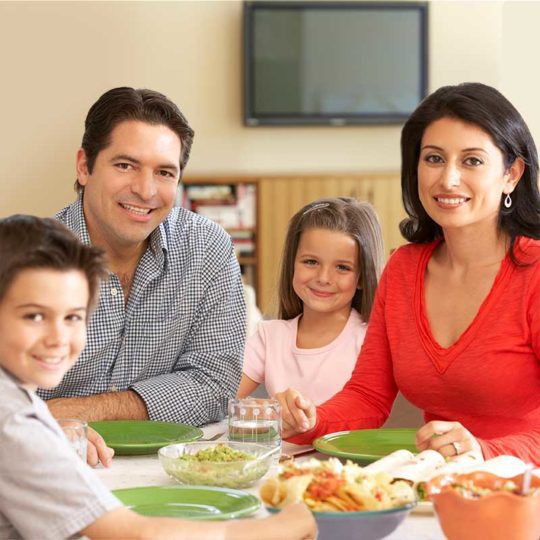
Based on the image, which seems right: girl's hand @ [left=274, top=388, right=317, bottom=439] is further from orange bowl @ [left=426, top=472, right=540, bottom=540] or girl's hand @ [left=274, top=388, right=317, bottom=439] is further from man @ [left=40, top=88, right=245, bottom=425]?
orange bowl @ [left=426, top=472, right=540, bottom=540]

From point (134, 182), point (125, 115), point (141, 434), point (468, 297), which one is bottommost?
point (141, 434)

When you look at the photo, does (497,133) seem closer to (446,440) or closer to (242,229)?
(446,440)

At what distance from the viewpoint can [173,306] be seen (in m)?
2.28

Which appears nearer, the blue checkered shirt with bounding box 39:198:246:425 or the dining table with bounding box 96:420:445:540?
the dining table with bounding box 96:420:445:540

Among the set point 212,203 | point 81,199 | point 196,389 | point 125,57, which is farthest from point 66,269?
point 125,57

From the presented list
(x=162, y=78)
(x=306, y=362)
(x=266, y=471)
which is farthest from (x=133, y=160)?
(x=162, y=78)

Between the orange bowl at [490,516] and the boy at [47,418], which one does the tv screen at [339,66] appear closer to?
the boy at [47,418]

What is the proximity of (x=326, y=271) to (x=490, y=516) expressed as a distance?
4.35 feet

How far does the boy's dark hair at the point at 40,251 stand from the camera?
1.21 metres

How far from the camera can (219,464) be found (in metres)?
1.47

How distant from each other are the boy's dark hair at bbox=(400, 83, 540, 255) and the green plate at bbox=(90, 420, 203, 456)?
707 millimetres

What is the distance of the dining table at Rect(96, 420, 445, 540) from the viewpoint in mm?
1293

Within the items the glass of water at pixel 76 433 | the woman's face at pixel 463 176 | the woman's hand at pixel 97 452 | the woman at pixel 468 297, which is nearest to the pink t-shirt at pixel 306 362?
the woman at pixel 468 297

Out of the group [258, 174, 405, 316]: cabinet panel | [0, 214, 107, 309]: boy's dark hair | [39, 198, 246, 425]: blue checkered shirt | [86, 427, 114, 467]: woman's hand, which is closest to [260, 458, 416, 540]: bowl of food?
[0, 214, 107, 309]: boy's dark hair
